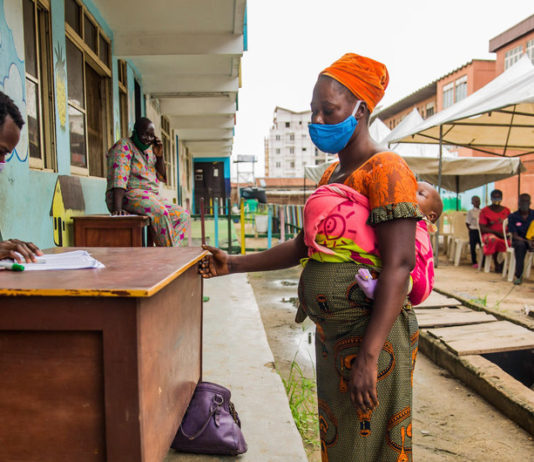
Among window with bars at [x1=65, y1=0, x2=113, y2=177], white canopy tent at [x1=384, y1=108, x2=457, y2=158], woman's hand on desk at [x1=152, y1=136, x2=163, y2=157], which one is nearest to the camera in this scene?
woman's hand on desk at [x1=152, y1=136, x2=163, y2=157]

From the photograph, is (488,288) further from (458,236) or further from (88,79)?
(88,79)

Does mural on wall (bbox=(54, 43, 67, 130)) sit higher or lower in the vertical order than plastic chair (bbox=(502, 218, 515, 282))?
higher

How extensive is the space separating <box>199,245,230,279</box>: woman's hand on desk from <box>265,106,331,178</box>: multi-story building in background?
66314 mm

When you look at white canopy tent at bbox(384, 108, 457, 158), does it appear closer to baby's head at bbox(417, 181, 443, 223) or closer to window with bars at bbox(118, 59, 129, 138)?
window with bars at bbox(118, 59, 129, 138)

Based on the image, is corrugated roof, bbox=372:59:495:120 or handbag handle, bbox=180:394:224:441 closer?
handbag handle, bbox=180:394:224:441

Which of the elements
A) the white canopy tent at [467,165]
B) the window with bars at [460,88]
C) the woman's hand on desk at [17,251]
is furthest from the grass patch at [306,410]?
the window with bars at [460,88]

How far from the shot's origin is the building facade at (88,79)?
3080 millimetres

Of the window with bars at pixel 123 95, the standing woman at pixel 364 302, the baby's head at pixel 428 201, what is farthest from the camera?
the window with bars at pixel 123 95

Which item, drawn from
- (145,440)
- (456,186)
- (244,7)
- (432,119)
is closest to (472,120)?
(432,119)

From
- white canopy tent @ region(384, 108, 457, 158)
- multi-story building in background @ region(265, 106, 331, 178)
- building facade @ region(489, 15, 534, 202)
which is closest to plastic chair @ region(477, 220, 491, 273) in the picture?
white canopy tent @ region(384, 108, 457, 158)

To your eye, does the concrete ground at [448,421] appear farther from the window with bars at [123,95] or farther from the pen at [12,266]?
the window with bars at [123,95]

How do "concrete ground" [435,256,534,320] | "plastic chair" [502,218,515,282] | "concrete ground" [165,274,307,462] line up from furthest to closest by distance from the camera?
"plastic chair" [502,218,515,282] < "concrete ground" [435,256,534,320] < "concrete ground" [165,274,307,462]

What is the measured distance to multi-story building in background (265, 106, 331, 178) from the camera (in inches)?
2682

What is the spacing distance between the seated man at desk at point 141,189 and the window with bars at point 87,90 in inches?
32.1
